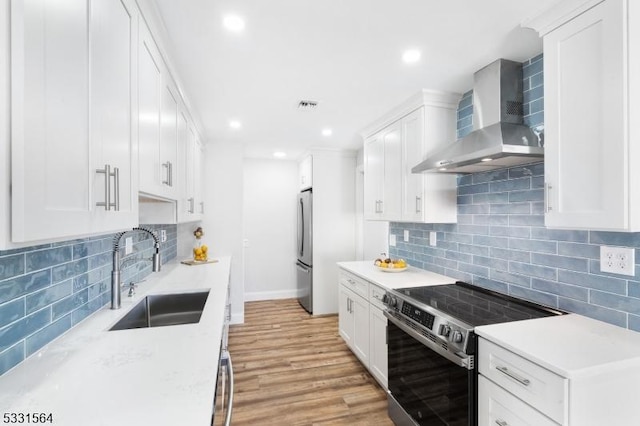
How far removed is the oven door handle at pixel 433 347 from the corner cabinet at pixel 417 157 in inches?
33.3

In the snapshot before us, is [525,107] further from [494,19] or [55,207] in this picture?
[55,207]

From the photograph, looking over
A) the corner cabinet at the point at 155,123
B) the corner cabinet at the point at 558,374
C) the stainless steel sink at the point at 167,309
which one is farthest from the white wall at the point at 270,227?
the corner cabinet at the point at 558,374

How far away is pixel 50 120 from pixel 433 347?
187 centimetres

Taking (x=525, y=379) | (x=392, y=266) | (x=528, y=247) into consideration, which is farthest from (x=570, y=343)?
(x=392, y=266)

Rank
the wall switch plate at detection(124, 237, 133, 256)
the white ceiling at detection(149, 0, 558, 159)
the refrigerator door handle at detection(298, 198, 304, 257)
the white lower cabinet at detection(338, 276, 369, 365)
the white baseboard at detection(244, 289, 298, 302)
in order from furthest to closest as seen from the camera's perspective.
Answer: the white baseboard at detection(244, 289, 298, 302) → the refrigerator door handle at detection(298, 198, 304, 257) → the white lower cabinet at detection(338, 276, 369, 365) → the wall switch plate at detection(124, 237, 133, 256) → the white ceiling at detection(149, 0, 558, 159)

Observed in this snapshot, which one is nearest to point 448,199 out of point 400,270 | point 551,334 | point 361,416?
point 400,270

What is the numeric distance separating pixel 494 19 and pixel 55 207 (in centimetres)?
199

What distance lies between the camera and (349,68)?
203 centimetres

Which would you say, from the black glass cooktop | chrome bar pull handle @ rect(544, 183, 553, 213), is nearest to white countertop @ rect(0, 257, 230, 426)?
the black glass cooktop

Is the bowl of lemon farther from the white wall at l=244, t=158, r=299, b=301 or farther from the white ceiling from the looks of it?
the white wall at l=244, t=158, r=299, b=301

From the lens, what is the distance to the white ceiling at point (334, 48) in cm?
147

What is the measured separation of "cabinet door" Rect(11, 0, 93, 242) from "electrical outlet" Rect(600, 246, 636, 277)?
2.17 m

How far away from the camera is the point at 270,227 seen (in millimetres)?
5246

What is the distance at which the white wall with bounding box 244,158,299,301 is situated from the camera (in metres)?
5.15
